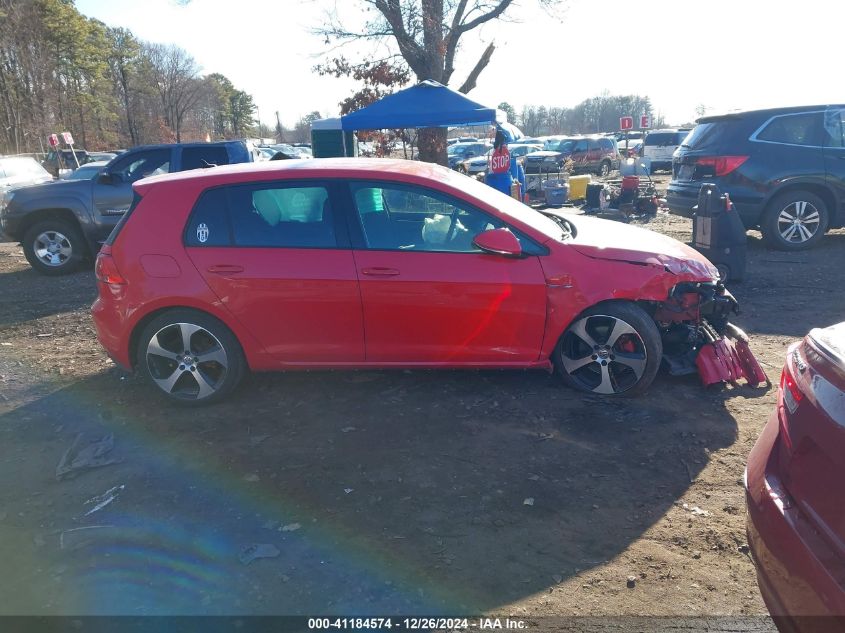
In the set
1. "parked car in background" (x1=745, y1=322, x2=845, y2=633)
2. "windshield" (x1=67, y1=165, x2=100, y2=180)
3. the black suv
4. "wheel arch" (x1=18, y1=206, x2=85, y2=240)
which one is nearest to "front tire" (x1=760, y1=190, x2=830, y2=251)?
the black suv

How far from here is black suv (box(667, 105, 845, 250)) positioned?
863cm

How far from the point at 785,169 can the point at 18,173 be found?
16.8 meters

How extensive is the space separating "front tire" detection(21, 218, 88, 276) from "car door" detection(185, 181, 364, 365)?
6179mm

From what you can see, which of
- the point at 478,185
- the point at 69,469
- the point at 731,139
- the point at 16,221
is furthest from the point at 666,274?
the point at 16,221

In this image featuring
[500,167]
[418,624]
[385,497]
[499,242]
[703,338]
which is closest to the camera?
[418,624]

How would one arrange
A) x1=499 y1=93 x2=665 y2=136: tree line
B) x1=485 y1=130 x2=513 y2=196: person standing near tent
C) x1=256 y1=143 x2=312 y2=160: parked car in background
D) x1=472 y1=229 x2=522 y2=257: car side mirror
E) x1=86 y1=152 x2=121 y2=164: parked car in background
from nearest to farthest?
1. x1=472 y1=229 x2=522 y2=257: car side mirror
2. x1=485 y1=130 x2=513 y2=196: person standing near tent
3. x1=256 y1=143 x2=312 y2=160: parked car in background
4. x1=86 y1=152 x2=121 y2=164: parked car in background
5. x1=499 y1=93 x2=665 y2=136: tree line

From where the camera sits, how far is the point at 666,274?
4281mm

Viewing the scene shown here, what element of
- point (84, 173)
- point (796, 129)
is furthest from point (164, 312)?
point (84, 173)

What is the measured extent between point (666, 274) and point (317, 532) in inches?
111

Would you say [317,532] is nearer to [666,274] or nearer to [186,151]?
[666,274]

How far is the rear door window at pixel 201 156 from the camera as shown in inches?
381

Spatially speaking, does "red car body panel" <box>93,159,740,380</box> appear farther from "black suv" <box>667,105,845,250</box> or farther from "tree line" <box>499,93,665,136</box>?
"tree line" <box>499,93,665,136</box>

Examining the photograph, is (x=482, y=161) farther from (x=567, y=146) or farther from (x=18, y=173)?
(x=18, y=173)

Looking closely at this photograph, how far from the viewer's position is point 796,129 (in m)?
8.74
